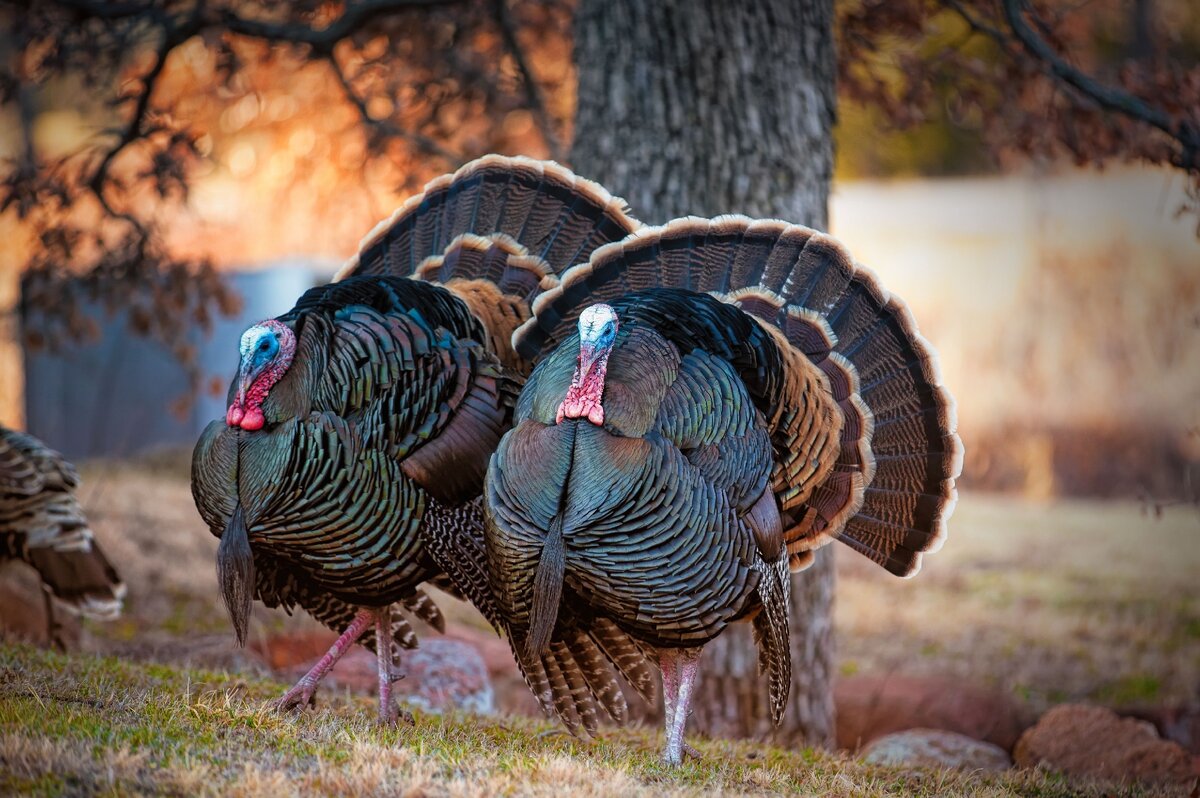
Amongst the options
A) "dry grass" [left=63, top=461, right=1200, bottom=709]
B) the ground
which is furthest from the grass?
"dry grass" [left=63, top=461, right=1200, bottom=709]

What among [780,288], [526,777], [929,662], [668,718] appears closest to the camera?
[526,777]

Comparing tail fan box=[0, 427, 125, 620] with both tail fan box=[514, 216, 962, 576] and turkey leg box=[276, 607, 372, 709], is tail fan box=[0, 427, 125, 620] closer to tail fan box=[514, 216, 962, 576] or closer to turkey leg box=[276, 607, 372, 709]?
turkey leg box=[276, 607, 372, 709]

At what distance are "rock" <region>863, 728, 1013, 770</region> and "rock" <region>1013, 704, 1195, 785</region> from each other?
0.42ft

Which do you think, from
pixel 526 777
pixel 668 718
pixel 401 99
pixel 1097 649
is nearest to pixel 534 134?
pixel 401 99

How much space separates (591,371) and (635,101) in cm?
233

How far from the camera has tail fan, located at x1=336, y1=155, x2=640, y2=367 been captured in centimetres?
452

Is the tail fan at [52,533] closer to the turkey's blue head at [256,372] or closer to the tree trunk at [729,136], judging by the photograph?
the turkey's blue head at [256,372]

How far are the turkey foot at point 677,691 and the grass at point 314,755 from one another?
72 mm

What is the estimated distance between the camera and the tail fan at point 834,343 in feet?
13.8

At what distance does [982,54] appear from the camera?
37.7ft

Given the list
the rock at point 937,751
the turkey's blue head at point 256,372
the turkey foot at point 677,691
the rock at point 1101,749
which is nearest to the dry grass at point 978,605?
the rock at point 1101,749

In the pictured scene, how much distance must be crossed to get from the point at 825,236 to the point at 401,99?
398cm

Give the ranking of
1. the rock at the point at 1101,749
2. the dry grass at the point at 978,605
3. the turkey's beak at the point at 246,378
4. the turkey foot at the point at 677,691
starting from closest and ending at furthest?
the turkey's beak at the point at 246,378 → the turkey foot at the point at 677,691 → the rock at the point at 1101,749 → the dry grass at the point at 978,605

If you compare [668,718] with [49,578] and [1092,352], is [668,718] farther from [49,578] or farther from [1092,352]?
[1092,352]
